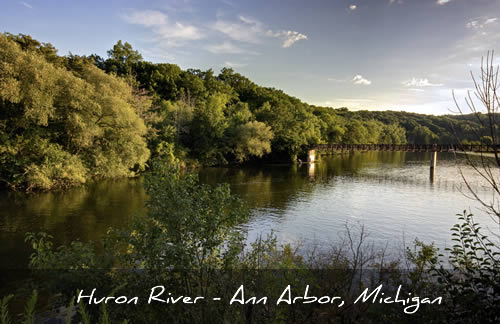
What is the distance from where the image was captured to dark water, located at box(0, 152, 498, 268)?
2034cm

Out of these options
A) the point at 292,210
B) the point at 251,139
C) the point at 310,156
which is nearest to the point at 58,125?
the point at 292,210

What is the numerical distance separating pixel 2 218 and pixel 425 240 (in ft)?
89.4

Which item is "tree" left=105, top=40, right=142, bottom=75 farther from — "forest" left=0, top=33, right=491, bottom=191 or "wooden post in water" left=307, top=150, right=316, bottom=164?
"wooden post in water" left=307, top=150, right=316, bottom=164

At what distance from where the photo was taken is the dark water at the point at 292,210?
66.7 feet

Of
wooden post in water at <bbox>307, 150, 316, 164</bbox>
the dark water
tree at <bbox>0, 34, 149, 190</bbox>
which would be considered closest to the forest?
tree at <bbox>0, 34, 149, 190</bbox>

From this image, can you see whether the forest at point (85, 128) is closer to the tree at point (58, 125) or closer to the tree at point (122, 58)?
the tree at point (58, 125)

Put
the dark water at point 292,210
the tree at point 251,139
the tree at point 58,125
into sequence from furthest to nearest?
the tree at point 251,139, the tree at point 58,125, the dark water at point 292,210

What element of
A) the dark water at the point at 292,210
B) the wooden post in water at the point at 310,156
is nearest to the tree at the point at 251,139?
the wooden post in water at the point at 310,156

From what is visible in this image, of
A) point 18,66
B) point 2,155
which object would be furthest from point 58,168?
point 18,66

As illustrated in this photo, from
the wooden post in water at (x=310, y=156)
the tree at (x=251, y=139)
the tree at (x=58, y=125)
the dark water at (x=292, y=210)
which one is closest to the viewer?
the dark water at (x=292, y=210)

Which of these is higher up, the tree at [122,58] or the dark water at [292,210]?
the tree at [122,58]

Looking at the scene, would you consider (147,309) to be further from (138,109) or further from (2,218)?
(138,109)

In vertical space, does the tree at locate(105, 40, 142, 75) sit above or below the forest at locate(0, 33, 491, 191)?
above

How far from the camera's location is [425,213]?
89.0 feet
